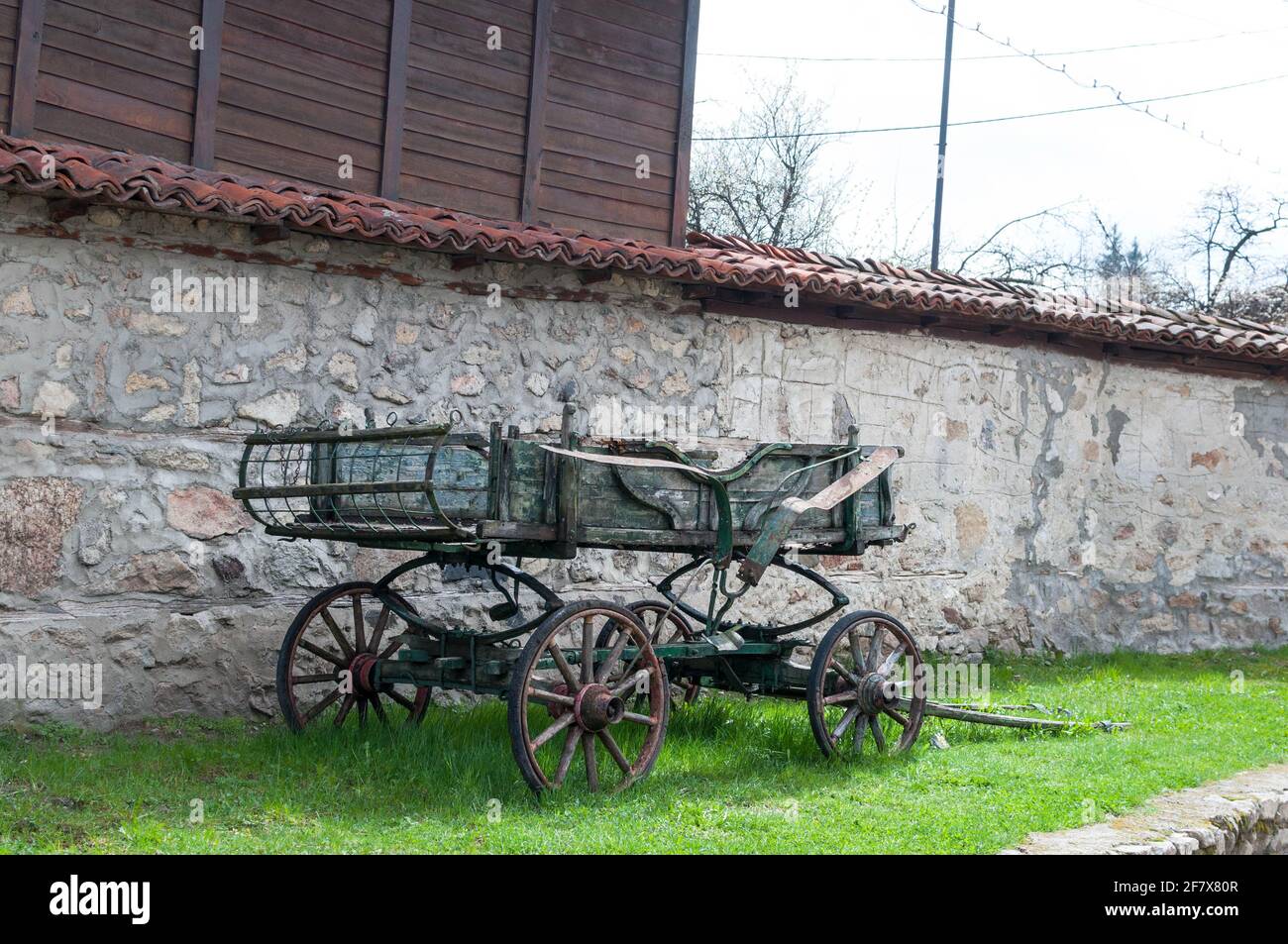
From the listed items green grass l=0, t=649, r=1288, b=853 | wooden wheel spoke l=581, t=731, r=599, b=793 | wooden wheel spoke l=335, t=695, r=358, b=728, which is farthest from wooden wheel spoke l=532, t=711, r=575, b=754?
wooden wheel spoke l=335, t=695, r=358, b=728

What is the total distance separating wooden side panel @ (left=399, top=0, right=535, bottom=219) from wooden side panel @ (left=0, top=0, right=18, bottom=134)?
2214mm

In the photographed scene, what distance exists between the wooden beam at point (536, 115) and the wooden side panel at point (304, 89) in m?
1.01

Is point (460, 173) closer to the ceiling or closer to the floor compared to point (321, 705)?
closer to the ceiling

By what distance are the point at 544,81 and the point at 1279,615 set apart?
7594mm

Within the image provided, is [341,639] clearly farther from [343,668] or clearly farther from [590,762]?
[590,762]

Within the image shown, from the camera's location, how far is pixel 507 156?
8219 mm

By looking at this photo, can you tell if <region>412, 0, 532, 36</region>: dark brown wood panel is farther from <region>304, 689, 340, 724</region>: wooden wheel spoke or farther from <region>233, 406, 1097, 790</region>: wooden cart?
<region>304, 689, 340, 724</region>: wooden wheel spoke

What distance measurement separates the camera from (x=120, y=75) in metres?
6.67

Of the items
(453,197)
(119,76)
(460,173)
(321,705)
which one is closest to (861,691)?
(321,705)

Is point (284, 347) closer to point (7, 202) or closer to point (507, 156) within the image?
point (7, 202)

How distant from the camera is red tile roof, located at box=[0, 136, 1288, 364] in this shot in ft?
18.3

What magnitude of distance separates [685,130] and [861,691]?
4800mm

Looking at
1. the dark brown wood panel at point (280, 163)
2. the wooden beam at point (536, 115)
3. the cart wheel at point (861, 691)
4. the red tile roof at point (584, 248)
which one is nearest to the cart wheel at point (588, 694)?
the cart wheel at point (861, 691)
